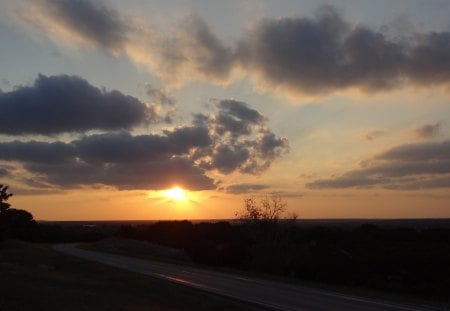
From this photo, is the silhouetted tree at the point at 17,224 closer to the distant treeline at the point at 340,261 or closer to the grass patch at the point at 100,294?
the distant treeline at the point at 340,261

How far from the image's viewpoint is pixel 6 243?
53.2m

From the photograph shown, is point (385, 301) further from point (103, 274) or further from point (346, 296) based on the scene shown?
point (103, 274)

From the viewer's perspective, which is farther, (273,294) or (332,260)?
(332,260)

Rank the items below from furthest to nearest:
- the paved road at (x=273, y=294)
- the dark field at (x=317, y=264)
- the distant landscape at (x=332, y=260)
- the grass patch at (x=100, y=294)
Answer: the distant landscape at (x=332, y=260)
the dark field at (x=317, y=264)
the paved road at (x=273, y=294)
the grass patch at (x=100, y=294)

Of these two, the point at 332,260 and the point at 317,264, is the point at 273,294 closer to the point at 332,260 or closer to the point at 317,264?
the point at 317,264

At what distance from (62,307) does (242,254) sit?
40.3 m

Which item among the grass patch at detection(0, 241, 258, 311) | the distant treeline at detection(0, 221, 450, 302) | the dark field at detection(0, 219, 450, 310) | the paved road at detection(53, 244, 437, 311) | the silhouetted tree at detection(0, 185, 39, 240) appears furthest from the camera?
the silhouetted tree at detection(0, 185, 39, 240)

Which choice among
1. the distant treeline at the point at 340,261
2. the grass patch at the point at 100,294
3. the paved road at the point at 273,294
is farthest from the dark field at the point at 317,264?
the paved road at the point at 273,294

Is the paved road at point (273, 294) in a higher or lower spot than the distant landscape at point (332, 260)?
lower

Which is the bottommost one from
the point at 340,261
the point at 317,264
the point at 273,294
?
the point at 273,294

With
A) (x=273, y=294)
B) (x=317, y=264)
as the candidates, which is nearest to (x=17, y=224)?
(x=317, y=264)

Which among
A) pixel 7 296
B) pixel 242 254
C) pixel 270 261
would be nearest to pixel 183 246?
pixel 242 254

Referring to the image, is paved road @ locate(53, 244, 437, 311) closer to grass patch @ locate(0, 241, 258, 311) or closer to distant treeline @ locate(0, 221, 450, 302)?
grass patch @ locate(0, 241, 258, 311)

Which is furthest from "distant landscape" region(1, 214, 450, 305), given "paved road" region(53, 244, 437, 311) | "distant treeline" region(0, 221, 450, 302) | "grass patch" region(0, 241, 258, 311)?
"grass patch" region(0, 241, 258, 311)
